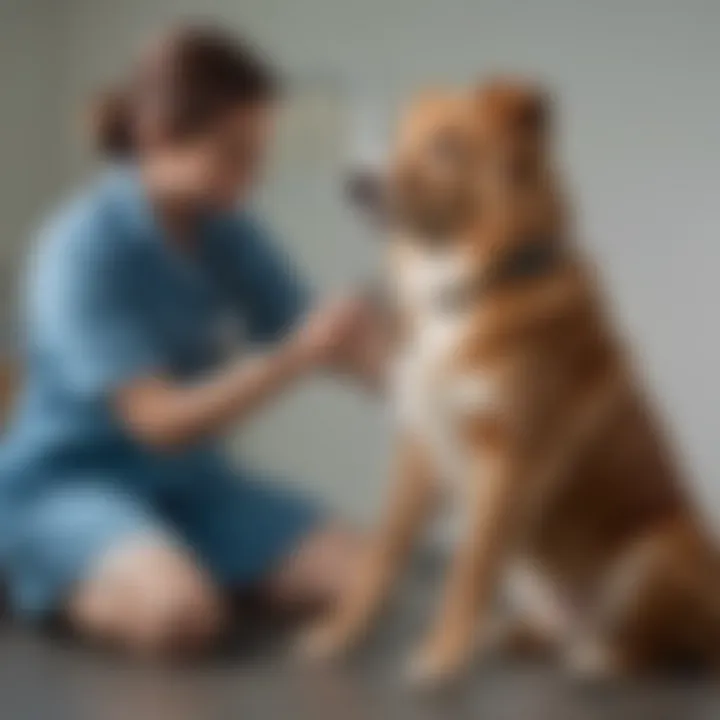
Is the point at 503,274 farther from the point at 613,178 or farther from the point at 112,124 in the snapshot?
the point at 112,124

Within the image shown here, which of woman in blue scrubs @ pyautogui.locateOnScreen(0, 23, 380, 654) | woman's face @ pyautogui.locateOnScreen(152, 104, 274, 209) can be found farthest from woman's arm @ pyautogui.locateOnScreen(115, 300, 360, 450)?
woman's face @ pyautogui.locateOnScreen(152, 104, 274, 209)

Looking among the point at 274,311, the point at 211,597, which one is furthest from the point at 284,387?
the point at 211,597

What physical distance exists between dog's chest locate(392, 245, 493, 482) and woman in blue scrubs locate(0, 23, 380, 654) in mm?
63

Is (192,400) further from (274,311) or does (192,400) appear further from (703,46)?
(703,46)

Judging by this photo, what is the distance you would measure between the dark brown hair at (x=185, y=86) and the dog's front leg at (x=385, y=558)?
0.30 m

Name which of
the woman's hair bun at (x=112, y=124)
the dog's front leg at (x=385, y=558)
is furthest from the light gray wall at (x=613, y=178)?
the woman's hair bun at (x=112, y=124)

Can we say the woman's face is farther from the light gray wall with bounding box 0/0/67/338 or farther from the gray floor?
the gray floor

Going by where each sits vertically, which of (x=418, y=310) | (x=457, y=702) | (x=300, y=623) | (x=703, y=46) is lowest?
(x=457, y=702)

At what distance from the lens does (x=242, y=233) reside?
1.13 m

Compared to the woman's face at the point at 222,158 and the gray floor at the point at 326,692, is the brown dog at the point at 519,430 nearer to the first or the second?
the gray floor at the point at 326,692

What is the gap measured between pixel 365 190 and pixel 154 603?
0.35 m

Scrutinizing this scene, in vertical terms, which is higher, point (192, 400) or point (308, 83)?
point (308, 83)

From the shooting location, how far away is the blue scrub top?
1.12 meters

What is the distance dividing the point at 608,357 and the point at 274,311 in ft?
0.83
